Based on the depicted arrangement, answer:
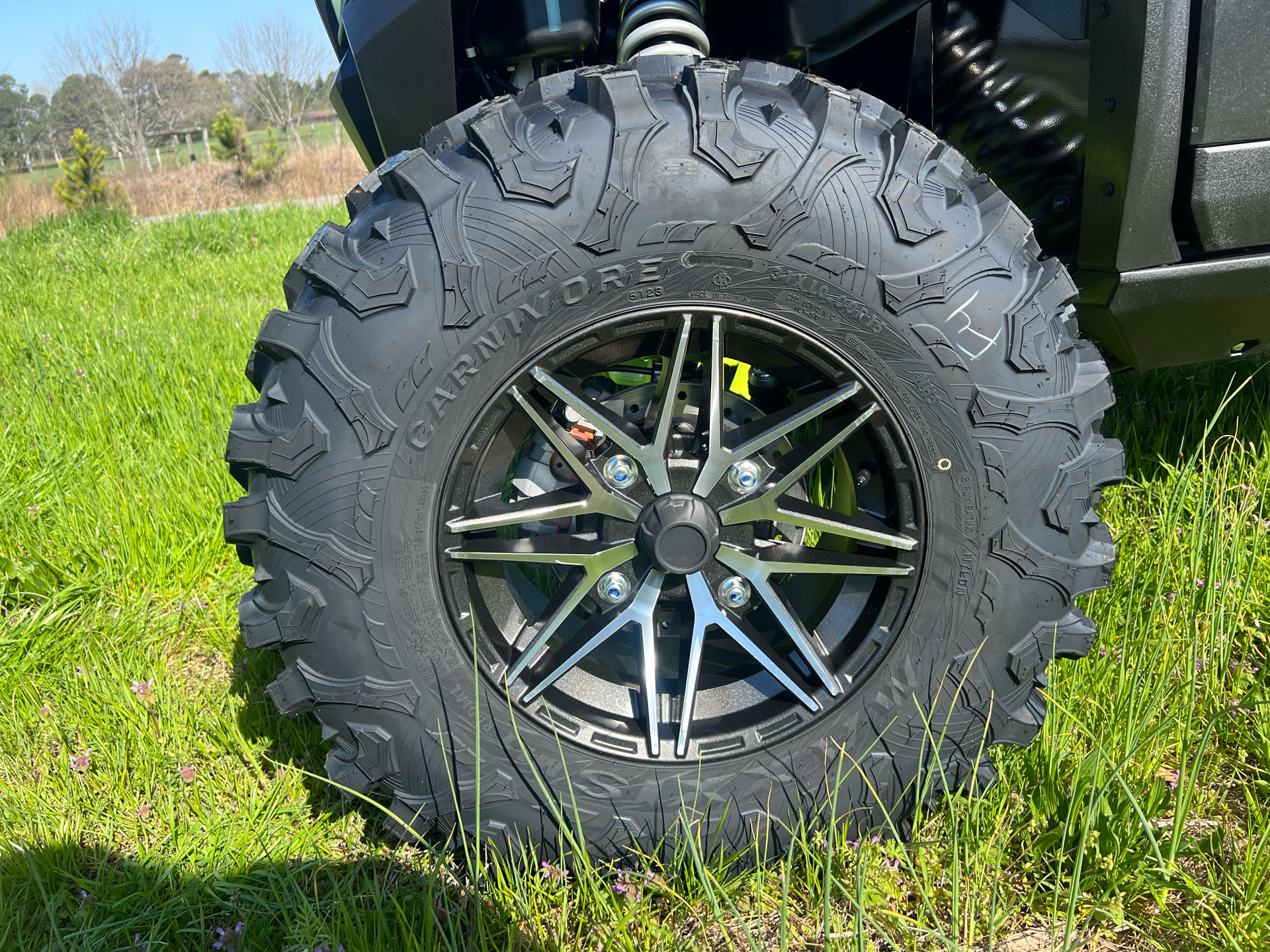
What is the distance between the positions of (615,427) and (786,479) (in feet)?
1.11

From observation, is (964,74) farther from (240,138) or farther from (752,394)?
(240,138)

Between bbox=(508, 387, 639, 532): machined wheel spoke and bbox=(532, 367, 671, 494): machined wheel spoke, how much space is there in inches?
1.9

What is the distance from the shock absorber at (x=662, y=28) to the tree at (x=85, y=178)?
23304 millimetres

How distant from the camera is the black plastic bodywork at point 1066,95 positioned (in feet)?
4.90

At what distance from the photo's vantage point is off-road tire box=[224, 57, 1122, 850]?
139 cm

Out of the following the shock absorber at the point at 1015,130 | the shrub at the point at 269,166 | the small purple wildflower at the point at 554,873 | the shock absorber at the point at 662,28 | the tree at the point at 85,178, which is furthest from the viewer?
the shrub at the point at 269,166

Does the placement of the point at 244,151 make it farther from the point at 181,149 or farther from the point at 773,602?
the point at 773,602

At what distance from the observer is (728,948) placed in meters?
1.44

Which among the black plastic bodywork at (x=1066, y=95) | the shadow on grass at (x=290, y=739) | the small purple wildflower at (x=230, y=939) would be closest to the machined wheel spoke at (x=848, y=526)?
the black plastic bodywork at (x=1066, y=95)

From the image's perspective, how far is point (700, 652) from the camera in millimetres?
1550

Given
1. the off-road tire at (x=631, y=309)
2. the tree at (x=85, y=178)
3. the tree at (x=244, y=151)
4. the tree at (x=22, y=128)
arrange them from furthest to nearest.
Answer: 1. the tree at (x=22, y=128)
2. the tree at (x=244, y=151)
3. the tree at (x=85, y=178)
4. the off-road tire at (x=631, y=309)

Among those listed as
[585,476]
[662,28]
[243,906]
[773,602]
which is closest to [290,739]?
[243,906]

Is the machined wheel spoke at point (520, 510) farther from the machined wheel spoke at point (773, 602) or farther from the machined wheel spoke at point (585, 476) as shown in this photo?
the machined wheel spoke at point (773, 602)

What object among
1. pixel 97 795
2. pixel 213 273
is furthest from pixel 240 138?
pixel 97 795
